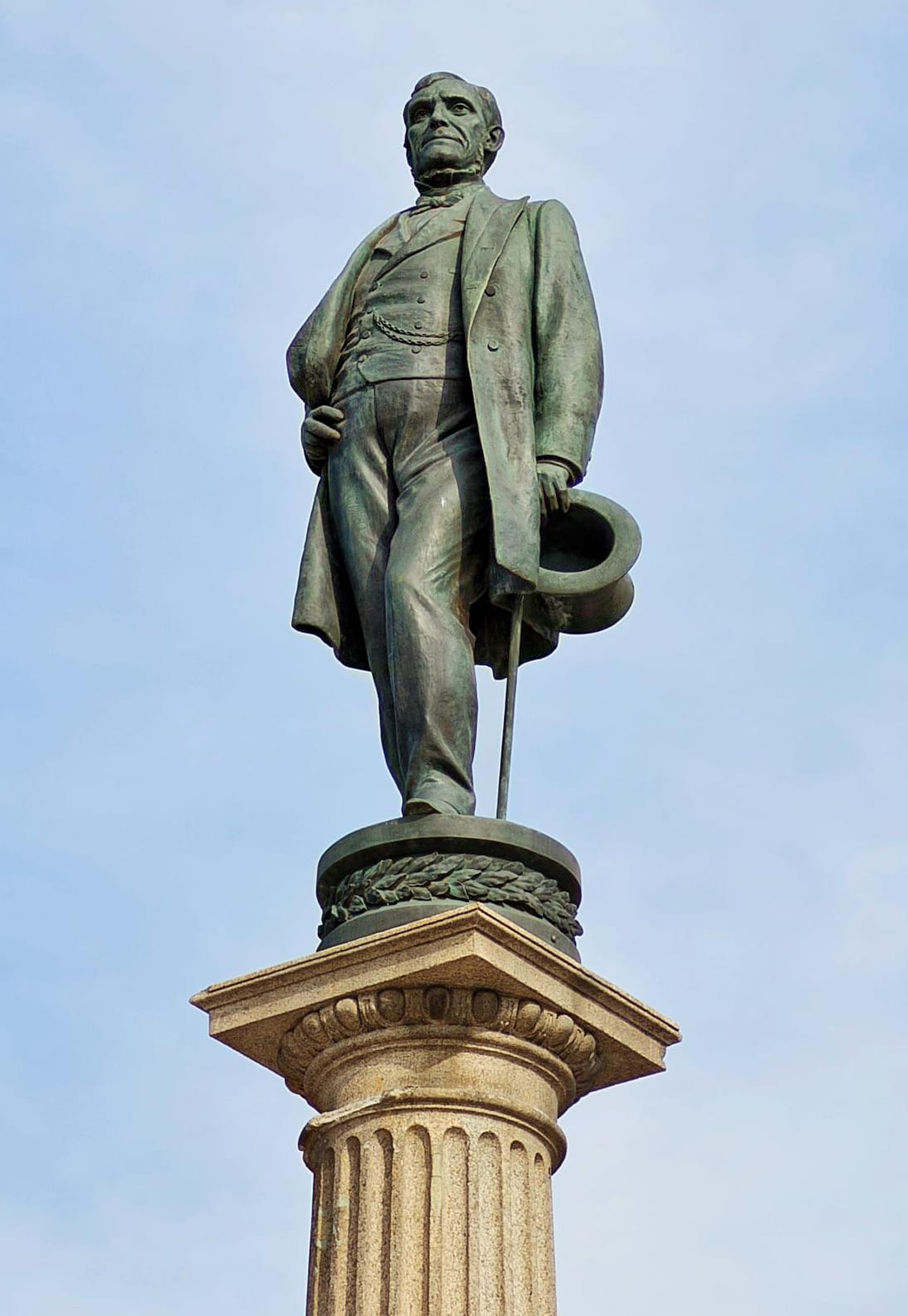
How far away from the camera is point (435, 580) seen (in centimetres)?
1013

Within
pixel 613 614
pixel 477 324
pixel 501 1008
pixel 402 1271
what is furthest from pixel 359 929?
pixel 477 324

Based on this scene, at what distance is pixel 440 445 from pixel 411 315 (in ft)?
2.64

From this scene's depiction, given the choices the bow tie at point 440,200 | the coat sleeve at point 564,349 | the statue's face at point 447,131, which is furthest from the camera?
the statue's face at point 447,131

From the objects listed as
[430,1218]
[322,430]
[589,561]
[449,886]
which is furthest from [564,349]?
[430,1218]

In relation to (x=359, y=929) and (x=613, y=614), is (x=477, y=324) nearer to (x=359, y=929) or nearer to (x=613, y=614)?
(x=613, y=614)

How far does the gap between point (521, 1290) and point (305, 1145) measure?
3.77ft

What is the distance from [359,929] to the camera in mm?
9234

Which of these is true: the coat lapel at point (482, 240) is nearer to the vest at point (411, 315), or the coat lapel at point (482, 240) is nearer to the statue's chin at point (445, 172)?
the vest at point (411, 315)

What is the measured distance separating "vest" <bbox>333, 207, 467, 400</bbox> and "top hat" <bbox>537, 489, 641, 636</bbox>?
871mm

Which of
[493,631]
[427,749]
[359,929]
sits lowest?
[359,929]

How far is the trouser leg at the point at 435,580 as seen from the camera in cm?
985

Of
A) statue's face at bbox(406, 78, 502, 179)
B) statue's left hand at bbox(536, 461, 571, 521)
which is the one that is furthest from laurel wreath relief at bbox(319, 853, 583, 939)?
statue's face at bbox(406, 78, 502, 179)

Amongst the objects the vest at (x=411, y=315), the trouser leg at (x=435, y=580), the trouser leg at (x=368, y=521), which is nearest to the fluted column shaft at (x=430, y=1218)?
the trouser leg at (x=435, y=580)

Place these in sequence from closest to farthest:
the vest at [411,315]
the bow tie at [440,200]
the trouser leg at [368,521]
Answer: the trouser leg at [368,521], the vest at [411,315], the bow tie at [440,200]
